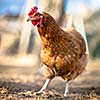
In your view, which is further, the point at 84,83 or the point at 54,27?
the point at 84,83

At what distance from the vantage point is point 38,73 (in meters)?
2.15

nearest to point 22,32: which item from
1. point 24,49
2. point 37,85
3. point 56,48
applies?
point 24,49

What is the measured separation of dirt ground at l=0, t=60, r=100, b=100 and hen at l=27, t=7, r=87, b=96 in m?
0.06

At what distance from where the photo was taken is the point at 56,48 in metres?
2.05

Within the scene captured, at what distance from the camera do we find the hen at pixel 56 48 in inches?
79.9

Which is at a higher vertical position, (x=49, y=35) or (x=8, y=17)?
(x=8, y=17)

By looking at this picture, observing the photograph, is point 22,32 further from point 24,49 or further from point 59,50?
point 59,50

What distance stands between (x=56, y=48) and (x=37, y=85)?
0.96 ft

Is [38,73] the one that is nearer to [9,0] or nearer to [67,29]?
[67,29]

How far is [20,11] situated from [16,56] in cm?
30

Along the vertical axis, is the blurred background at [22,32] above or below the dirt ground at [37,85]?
above

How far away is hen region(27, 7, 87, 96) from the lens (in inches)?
79.9

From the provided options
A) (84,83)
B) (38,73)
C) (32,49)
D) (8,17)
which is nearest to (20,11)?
(8,17)

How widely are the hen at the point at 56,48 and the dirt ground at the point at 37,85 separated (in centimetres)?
6
